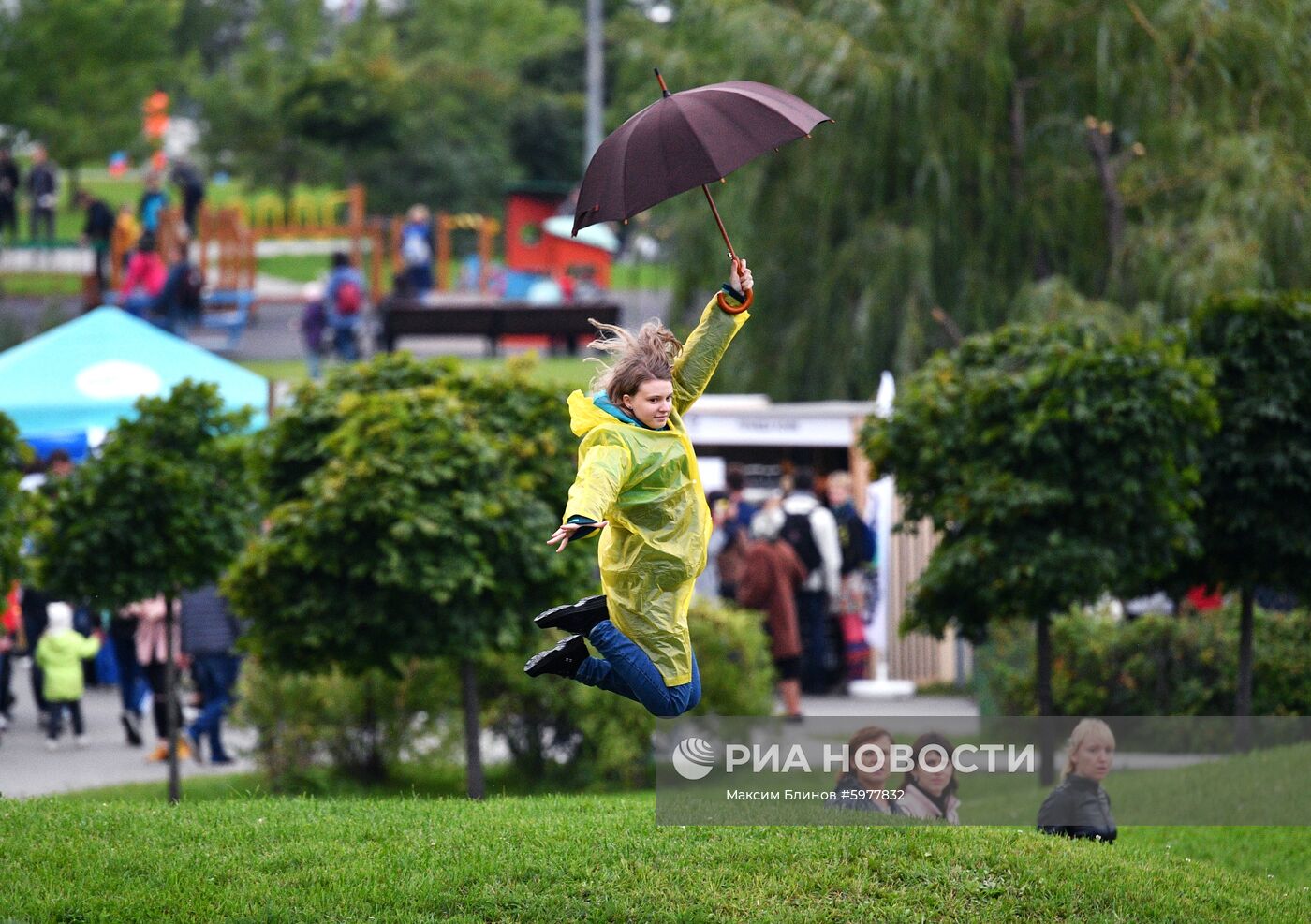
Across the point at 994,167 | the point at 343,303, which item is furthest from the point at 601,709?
the point at 343,303

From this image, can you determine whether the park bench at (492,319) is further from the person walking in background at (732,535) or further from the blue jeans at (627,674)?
the blue jeans at (627,674)

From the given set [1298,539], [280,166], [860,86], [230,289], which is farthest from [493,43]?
[1298,539]

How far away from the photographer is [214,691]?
581 inches

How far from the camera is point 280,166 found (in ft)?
156

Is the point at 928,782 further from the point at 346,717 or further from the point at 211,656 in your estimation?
the point at 211,656

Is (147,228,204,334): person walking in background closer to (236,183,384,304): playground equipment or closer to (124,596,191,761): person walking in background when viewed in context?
(236,183,384,304): playground equipment

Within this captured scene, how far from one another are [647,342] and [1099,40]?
46.4 feet

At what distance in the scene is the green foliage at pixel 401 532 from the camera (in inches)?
428

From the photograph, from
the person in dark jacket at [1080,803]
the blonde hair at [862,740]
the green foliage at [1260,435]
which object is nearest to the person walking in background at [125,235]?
the green foliage at [1260,435]

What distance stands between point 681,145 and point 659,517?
1.52 metres

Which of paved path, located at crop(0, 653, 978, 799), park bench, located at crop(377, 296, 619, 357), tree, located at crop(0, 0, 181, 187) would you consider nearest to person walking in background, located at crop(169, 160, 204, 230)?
tree, located at crop(0, 0, 181, 187)

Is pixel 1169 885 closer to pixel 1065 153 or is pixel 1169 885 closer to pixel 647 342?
pixel 647 342

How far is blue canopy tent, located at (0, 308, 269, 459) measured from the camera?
17078mm

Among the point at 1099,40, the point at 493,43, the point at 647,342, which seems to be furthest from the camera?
the point at 493,43
